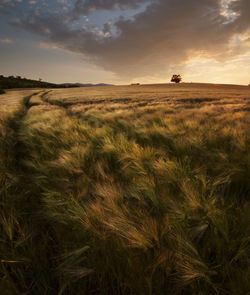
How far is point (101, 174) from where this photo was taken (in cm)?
117

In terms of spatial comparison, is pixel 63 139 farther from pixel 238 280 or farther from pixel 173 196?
pixel 238 280

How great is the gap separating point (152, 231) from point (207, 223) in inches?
11.2

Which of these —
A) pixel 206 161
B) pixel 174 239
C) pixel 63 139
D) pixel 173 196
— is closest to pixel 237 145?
pixel 206 161

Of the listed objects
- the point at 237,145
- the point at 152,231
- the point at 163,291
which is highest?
the point at 237,145

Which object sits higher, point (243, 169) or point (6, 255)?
point (243, 169)

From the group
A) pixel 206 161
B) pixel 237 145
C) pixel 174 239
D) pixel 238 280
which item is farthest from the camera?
pixel 237 145

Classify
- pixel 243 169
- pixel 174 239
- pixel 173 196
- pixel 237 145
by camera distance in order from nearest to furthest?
pixel 174 239, pixel 173 196, pixel 243 169, pixel 237 145

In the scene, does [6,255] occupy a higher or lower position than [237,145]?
lower

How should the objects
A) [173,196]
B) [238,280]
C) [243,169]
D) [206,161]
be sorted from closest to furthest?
[238,280] < [173,196] < [243,169] < [206,161]

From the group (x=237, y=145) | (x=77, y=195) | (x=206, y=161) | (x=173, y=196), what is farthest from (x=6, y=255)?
(x=237, y=145)

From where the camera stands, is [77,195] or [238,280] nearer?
[238,280]

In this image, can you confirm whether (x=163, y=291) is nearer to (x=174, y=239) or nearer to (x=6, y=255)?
(x=174, y=239)

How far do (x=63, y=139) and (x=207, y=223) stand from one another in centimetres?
186

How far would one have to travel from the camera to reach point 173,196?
0.89 m
